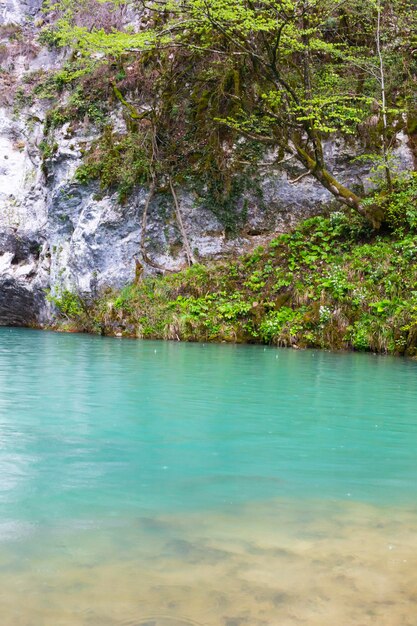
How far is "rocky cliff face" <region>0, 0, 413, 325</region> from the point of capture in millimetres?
16734

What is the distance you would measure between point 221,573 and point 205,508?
704mm

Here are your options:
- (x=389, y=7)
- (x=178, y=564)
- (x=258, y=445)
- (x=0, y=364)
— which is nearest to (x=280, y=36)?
(x=389, y=7)

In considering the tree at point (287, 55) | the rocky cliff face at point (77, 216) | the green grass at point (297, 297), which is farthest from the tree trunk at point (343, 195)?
the rocky cliff face at point (77, 216)

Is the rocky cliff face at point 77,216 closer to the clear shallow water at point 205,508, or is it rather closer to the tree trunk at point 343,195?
the tree trunk at point 343,195

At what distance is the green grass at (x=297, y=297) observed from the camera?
12.4m

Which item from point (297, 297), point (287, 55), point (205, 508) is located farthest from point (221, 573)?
point (287, 55)

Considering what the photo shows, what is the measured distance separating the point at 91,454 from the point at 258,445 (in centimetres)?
113

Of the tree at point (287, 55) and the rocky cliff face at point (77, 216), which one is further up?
the tree at point (287, 55)

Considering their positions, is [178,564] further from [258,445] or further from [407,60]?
[407,60]

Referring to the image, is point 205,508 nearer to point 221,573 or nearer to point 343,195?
point 221,573

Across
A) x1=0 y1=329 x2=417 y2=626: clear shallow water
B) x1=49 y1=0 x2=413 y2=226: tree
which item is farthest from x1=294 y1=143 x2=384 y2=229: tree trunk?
x1=0 y1=329 x2=417 y2=626: clear shallow water

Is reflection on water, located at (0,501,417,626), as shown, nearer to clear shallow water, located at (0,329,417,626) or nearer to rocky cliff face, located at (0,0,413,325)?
clear shallow water, located at (0,329,417,626)

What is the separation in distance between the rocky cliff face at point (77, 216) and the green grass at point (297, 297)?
3.40ft

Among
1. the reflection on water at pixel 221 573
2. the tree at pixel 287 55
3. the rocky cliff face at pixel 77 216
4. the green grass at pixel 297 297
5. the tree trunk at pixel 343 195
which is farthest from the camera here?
the rocky cliff face at pixel 77 216
